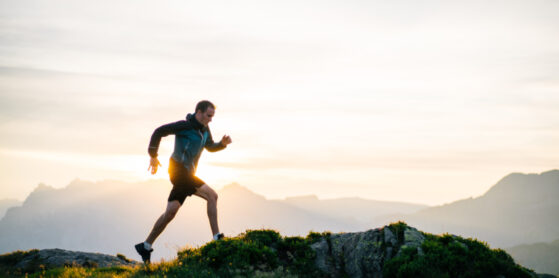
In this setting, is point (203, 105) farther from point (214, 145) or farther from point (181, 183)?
point (181, 183)

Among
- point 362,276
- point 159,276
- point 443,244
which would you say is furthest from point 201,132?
point 443,244

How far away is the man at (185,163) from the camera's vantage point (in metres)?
9.96

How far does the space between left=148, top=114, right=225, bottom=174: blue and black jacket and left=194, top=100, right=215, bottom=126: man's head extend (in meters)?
0.11

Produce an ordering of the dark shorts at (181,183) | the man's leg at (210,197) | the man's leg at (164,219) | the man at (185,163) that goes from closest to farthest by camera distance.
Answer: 1. the man's leg at (164,219)
2. the man at (185,163)
3. the dark shorts at (181,183)
4. the man's leg at (210,197)

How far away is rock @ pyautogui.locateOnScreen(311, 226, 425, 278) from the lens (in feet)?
29.8

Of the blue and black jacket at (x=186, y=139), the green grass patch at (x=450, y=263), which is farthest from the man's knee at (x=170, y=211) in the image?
the green grass patch at (x=450, y=263)

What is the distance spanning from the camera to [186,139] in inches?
405

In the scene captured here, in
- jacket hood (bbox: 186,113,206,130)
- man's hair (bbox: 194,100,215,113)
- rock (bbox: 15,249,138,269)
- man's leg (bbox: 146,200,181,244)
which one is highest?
man's hair (bbox: 194,100,215,113)

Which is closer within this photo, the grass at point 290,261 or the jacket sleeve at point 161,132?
the grass at point 290,261

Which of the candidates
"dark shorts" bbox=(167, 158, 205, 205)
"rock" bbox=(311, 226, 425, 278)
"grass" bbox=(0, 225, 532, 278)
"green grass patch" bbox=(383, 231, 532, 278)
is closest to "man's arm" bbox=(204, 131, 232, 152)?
"dark shorts" bbox=(167, 158, 205, 205)

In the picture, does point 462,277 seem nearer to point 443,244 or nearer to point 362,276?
point 443,244

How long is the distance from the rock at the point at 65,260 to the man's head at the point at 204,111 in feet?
16.7

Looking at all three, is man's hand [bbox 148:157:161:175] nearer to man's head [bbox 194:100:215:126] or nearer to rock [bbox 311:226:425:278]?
man's head [bbox 194:100:215:126]

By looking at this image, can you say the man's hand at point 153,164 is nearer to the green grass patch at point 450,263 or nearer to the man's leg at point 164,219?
the man's leg at point 164,219
